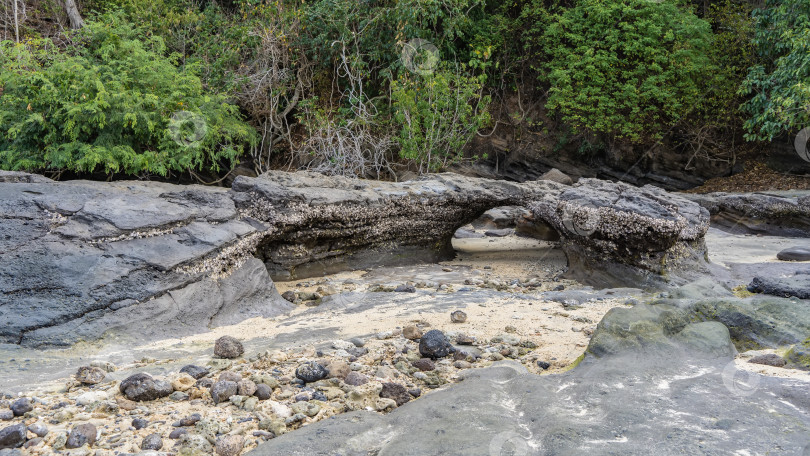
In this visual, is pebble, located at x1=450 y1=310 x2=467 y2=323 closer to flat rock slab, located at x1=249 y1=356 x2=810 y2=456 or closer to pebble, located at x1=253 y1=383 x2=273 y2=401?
flat rock slab, located at x1=249 y1=356 x2=810 y2=456

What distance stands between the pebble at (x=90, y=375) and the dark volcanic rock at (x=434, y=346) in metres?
1.64

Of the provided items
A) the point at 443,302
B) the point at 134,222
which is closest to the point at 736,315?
the point at 443,302

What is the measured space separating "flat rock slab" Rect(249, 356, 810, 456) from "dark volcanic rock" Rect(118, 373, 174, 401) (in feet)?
2.58

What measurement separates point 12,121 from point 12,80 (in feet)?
2.07

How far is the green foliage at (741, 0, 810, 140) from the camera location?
1012cm

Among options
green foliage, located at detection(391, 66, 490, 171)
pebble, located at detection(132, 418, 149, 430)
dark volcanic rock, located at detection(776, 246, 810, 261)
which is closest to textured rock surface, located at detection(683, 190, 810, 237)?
dark volcanic rock, located at detection(776, 246, 810, 261)

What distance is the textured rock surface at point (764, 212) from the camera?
9516mm

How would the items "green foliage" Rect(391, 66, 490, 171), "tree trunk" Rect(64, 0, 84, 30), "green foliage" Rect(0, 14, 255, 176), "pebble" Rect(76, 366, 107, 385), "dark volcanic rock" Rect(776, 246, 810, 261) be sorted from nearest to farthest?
"pebble" Rect(76, 366, 107, 385) < "dark volcanic rock" Rect(776, 246, 810, 261) < "green foliage" Rect(0, 14, 255, 176) < "green foliage" Rect(391, 66, 490, 171) < "tree trunk" Rect(64, 0, 84, 30)

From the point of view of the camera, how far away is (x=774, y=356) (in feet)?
8.12

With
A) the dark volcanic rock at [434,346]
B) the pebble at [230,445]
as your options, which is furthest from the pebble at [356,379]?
the pebble at [230,445]

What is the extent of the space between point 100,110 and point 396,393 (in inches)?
309

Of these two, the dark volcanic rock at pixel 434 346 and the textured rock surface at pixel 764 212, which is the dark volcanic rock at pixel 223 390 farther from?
the textured rock surface at pixel 764 212

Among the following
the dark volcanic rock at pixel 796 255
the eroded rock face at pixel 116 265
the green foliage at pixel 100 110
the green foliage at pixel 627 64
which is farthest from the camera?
the green foliage at pixel 627 64

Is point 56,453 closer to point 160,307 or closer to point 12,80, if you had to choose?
point 160,307
